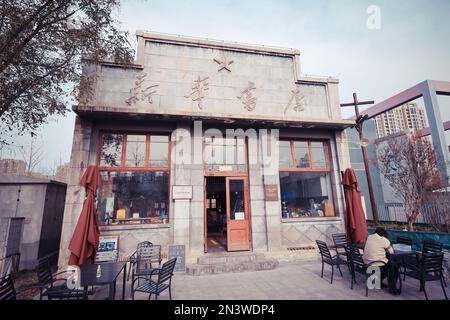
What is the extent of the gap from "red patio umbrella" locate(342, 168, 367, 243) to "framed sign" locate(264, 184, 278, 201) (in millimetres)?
2468

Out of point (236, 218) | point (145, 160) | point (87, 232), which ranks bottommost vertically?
point (87, 232)

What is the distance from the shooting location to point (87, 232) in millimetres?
5691

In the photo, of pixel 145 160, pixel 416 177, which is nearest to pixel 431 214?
pixel 416 177

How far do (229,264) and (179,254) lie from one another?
5.43 feet

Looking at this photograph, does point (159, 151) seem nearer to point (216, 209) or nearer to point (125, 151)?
point (125, 151)

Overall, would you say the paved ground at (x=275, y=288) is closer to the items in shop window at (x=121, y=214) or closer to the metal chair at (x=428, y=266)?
the metal chair at (x=428, y=266)

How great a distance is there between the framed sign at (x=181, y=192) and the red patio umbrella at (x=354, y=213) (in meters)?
5.65

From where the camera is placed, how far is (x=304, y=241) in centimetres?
834

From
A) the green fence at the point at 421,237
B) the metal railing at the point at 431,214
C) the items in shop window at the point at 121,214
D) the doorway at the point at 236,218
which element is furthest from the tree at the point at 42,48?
the metal railing at the point at 431,214

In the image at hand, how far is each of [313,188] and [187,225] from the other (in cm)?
558

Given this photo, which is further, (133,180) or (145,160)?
(145,160)

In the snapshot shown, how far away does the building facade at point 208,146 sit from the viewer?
24.3ft
